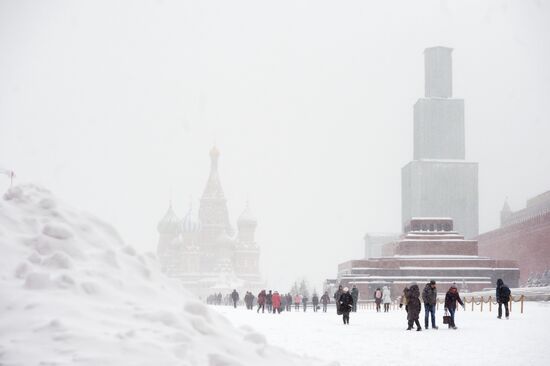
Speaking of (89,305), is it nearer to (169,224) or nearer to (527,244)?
(527,244)

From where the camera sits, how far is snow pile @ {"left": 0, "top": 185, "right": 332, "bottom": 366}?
633cm

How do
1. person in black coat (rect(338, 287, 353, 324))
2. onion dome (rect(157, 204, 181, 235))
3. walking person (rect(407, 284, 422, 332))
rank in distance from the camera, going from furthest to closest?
onion dome (rect(157, 204, 181, 235)) → person in black coat (rect(338, 287, 353, 324)) → walking person (rect(407, 284, 422, 332))

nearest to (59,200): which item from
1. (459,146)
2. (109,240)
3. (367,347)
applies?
(109,240)

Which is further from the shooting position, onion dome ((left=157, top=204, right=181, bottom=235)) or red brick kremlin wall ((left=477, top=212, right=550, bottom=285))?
onion dome ((left=157, top=204, right=181, bottom=235))

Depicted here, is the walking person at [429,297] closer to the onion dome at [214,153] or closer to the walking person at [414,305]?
the walking person at [414,305]

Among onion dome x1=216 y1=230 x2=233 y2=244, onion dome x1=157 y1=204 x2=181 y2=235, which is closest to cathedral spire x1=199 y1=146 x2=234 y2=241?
onion dome x1=216 y1=230 x2=233 y2=244

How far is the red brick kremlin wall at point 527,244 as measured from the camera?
73.8m

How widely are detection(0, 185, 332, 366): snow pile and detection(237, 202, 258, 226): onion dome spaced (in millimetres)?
116080

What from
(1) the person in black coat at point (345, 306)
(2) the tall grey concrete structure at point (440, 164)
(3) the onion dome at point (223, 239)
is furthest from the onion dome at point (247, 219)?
(1) the person in black coat at point (345, 306)

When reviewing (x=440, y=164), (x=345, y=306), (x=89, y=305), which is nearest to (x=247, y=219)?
(x=440, y=164)

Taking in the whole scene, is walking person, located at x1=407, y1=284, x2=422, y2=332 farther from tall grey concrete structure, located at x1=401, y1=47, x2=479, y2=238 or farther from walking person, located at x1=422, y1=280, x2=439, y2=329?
tall grey concrete structure, located at x1=401, y1=47, x2=479, y2=238

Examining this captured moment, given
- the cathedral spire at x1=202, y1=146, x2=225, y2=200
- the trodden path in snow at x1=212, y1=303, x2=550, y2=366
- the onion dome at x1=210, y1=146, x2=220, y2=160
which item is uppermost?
the onion dome at x1=210, y1=146, x2=220, y2=160

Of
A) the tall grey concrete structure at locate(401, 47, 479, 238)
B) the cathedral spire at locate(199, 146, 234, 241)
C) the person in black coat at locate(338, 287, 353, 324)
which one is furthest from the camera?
the tall grey concrete structure at locate(401, 47, 479, 238)

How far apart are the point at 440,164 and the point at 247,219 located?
3684cm
